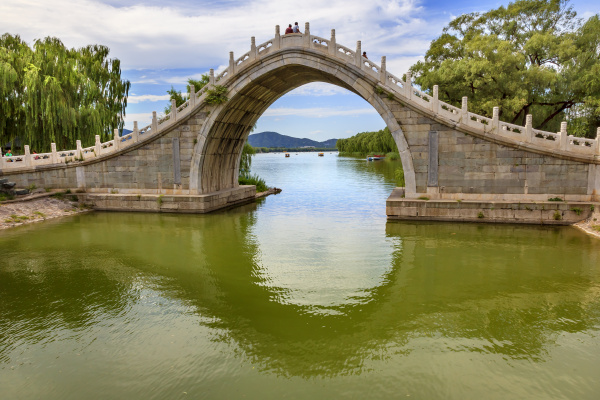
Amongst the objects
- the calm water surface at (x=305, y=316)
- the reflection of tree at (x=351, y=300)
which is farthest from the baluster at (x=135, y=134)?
the calm water surface at (x=305, y=316)

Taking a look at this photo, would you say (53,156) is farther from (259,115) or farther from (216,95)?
(259,115)

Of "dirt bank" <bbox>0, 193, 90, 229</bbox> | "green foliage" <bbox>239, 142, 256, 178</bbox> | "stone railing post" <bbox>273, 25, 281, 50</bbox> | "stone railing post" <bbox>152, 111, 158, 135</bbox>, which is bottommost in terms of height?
"dirt bank" <bbox>0, 193, 90, 229</bbox>

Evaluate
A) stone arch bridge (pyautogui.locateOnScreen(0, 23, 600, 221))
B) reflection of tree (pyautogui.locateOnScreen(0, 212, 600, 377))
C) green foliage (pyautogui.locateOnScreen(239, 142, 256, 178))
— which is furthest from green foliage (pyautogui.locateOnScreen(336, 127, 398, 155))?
reflection of tree (pyautogui.locateOnScreen(0, 212, 600, 377))

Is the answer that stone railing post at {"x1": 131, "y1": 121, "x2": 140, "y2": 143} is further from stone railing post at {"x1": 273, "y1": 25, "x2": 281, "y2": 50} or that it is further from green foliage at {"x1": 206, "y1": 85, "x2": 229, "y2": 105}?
stone railing post at {"x1": 273, "y1": 25, "x2": 281, "y2": 50}

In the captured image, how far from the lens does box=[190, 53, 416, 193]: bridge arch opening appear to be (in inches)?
679

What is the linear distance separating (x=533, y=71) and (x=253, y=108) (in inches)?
586

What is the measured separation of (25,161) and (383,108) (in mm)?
17675

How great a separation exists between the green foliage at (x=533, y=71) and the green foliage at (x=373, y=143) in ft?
106

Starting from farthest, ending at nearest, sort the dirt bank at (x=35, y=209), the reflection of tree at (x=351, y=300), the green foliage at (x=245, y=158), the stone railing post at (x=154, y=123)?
the green foliage at (x=245, y=158) < the stone railing post at (x=154, y=123) < the dirt bank at (x=35, y=209) < the reflection of tree at (x=351, y=300)

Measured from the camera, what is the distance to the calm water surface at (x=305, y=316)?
5672mm

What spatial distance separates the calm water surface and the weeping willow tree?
12.3 m

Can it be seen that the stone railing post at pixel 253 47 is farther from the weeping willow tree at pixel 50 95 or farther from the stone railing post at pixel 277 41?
the weeping willow tree at pixel 50 95

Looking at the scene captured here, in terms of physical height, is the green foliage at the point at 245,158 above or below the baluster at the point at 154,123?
below

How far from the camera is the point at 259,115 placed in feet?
81.3
